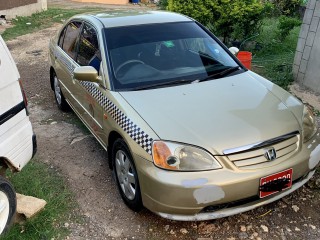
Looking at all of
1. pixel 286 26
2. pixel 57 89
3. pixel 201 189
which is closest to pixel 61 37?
pixel 57 89

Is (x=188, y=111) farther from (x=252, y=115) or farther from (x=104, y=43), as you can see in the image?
(x=104, y=43)

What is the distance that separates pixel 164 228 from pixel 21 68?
18.6ft

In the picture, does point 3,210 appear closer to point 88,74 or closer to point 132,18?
point 88,74

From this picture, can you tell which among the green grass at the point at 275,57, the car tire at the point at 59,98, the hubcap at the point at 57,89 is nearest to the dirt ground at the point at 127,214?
the car tire at the point at 59,98

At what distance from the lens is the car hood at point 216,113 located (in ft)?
8.66

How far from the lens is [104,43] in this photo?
3562mm

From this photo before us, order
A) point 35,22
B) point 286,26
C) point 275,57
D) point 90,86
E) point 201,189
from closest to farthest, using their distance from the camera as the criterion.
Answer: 1. point 201,189
2. point 90,86
3. point 275,57
4. point 286,26
5. point 35,22

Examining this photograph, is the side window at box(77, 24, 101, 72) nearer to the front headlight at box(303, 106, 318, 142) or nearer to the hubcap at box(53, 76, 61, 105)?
the hubcap at box(53, 76, 61, 105)

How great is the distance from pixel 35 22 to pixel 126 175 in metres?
10.4

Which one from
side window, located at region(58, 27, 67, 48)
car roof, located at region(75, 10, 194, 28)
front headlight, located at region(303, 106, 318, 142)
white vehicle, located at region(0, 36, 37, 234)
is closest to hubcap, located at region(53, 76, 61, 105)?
side window, located at region(58, 27, 67, 48)

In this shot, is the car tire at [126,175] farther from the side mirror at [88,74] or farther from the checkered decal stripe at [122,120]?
the side mirror at [88,74]

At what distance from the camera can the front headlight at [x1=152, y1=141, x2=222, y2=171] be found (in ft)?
8.38

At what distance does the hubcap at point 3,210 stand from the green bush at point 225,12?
513cm

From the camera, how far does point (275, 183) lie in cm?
267
